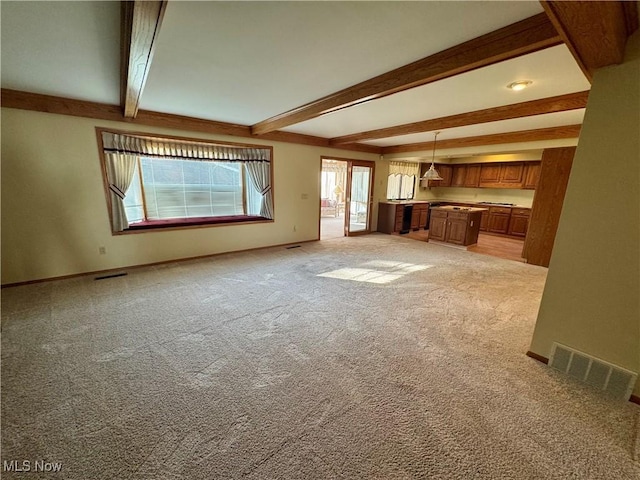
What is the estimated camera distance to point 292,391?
5.60 feet

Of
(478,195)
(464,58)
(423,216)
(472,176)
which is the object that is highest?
(464,58)

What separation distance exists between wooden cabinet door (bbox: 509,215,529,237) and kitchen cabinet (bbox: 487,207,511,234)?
0.09 m

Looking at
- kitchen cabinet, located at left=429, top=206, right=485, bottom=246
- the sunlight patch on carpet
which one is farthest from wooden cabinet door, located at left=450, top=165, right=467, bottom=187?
the sunlight patch on carpet

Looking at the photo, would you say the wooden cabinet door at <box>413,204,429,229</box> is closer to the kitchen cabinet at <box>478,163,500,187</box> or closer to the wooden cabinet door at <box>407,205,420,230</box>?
the wooden cabinet door at <box>407,205,420,230</box>

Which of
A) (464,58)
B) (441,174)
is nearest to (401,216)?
(441,174)

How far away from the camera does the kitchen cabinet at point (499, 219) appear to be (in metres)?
6.96

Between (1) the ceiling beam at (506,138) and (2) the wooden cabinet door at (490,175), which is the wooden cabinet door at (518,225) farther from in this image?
(1) the ceiling beam at (506,138)

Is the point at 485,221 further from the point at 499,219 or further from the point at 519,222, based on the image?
the point at 519,222

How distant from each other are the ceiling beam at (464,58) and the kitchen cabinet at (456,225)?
409cm

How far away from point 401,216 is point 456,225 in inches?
65.1

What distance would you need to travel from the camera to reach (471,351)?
7.08 ft

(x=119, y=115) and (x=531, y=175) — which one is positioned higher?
(x=119, y=115)

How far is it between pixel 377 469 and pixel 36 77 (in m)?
4.37

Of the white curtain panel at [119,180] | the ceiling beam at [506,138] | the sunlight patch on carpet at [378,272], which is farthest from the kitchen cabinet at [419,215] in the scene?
the white curtain panel at [119,180]
